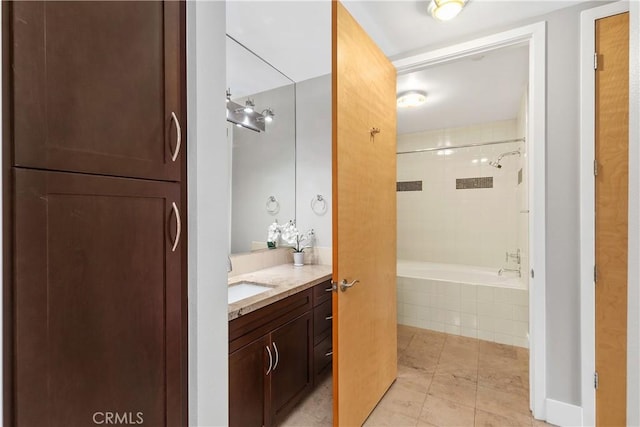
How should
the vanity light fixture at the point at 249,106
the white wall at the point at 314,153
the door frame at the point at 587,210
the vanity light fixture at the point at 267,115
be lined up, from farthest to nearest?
the white wall at the point at 314,153, the vanity light fixture at the point at 267,115, the vanity light fixture at the point at 249,106, the door frame at the point at 587,210

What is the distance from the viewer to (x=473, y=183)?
4.10m

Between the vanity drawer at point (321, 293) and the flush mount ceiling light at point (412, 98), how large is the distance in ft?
6.60

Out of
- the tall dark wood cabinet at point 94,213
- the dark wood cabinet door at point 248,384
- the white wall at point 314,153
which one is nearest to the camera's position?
the tall dark wood cabinet at point 94,213

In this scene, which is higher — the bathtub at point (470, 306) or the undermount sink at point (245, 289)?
the undermount sink at point (245, 289)

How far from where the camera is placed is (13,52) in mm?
605

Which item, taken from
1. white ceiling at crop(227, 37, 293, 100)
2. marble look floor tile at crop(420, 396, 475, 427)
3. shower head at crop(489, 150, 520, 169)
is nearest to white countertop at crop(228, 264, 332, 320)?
marble look floor tile at crop(420, 396, 475, 427)

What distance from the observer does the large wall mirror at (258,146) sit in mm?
2270

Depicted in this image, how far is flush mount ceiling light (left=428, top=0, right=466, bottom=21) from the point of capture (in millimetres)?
1602

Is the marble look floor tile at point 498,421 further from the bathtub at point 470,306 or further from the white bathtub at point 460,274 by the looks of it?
the white bathtub at point 460,274

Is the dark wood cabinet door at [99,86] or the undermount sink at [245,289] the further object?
the undermount sink at [245,289]

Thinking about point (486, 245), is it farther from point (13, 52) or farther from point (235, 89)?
point (13, 52)

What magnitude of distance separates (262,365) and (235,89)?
1.91 metres

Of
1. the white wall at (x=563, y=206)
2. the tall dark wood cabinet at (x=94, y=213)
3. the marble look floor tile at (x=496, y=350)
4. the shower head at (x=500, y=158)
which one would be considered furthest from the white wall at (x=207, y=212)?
the shower head at (x=500, y=158)

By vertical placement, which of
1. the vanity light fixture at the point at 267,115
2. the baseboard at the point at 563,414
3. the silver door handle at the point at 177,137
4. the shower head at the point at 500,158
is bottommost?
the baseboard at the point at 563,414
